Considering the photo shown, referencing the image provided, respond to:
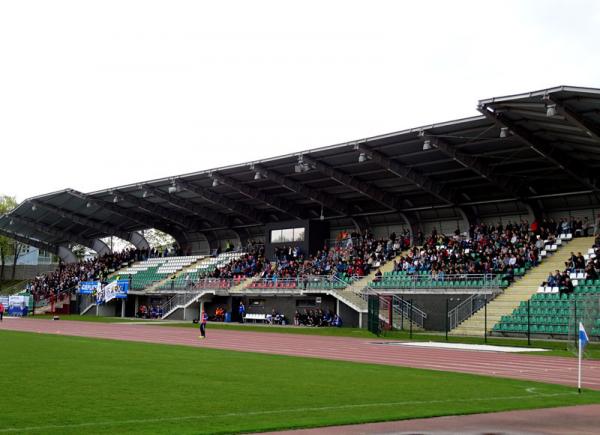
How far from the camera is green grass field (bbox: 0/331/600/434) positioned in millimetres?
10141

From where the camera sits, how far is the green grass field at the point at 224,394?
1014cm

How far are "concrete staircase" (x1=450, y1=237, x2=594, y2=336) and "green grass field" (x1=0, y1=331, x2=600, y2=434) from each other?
19.8 m

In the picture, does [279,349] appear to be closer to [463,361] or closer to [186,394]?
[463,361]

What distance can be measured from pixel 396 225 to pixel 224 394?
46184mm

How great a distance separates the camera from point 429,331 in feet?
140

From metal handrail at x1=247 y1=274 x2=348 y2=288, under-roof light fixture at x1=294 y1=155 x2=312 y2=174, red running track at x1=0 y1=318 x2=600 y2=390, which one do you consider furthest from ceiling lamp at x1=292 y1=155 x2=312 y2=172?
red running track at x1=0 y1=318 x2=600 y2=390

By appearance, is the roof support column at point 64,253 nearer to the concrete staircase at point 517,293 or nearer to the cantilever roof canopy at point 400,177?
the cantilever roof canopy at point 400,177

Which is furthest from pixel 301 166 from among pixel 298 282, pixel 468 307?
pixel 468 307

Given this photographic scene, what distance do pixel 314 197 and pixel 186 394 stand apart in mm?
42182

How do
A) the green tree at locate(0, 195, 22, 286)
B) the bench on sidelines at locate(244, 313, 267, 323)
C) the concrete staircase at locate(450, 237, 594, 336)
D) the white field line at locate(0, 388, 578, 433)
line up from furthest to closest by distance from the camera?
the green tree at locate(0, 195, 22, 286) → the bench on sidelines at locate(244, 313, 267, 323) → the concrete staircase at locate(450, 237, 594, 336) → the white field line at locate(0, 388, 578, 433)

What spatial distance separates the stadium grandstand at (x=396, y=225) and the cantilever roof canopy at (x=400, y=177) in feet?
0.44

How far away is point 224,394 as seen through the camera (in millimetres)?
13125

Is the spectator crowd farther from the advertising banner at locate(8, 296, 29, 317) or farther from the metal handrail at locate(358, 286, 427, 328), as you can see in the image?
the metal handrail at locate(358, 286, 427, 328)

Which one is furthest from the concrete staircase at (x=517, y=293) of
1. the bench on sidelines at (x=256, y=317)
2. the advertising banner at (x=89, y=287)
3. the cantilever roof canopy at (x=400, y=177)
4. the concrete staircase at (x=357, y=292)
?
the advertising banner at (x=89, y=287)
